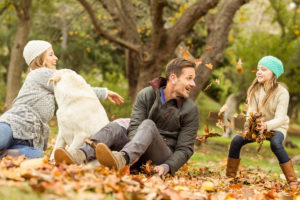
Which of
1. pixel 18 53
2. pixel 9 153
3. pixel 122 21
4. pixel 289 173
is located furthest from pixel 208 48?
pixel 18 53

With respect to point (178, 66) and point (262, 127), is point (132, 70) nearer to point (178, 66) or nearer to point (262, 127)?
point (262, 127)

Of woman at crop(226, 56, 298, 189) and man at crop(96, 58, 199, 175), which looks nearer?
man at crop(96, 58, 199, 175)

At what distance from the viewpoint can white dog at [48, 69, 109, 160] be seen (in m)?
4.20

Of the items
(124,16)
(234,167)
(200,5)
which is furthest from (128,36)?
(234,167)

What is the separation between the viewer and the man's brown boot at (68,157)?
364 centimetres

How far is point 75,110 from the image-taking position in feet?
13.7

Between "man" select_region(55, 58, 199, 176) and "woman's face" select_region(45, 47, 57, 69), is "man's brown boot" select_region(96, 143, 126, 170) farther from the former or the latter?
"woman's face" select_region(45, 47, 57, 69)

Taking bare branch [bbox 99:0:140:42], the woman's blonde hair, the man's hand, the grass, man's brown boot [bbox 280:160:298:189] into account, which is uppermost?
bare branch [bbox 99:0:140:42]

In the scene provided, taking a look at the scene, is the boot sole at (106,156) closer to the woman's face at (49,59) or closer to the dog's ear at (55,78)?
the dog's ear at (55,78)

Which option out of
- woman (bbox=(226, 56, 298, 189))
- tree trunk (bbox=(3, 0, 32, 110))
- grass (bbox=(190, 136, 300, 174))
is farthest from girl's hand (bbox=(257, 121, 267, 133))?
tree trunk (bbox=(3, 0, 32, 110))

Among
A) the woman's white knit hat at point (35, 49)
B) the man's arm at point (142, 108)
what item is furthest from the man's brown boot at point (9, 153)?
the man's arm at point (142, 108)

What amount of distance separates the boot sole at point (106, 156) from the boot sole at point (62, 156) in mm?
274

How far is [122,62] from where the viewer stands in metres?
20.9

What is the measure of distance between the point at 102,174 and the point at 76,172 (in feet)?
0.91
